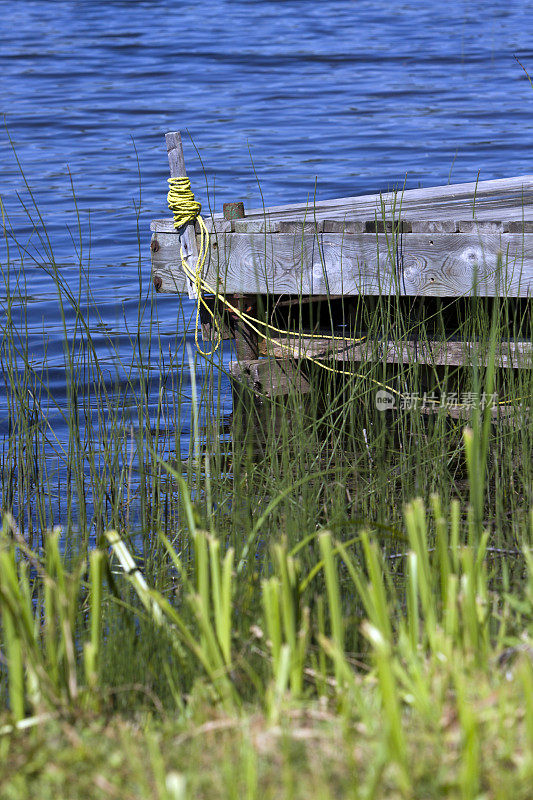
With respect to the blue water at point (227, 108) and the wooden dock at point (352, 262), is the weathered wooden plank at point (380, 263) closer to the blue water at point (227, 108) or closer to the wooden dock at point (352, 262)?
the wooden dock at point (352, 262)

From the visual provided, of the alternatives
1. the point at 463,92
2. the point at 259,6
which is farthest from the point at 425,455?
the point at 259,6

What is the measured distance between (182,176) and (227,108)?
910cm

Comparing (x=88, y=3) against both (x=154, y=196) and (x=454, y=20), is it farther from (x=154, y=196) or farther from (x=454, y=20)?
(x=154, y=196)

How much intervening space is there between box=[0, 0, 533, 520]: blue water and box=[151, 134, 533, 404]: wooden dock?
1.13 m

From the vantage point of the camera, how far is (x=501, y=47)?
16.4 m

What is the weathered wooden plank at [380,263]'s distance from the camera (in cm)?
371

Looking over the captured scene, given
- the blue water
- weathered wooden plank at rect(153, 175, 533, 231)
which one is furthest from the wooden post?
the blue water

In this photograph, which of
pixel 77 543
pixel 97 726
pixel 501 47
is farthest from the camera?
pixel 501 47

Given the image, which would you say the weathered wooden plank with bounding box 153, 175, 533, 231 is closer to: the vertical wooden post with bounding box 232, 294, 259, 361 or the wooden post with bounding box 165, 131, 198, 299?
the wooden post with bounding box 165, 131, 198, 299

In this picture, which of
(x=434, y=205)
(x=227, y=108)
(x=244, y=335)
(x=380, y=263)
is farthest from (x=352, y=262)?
(x=227, y=108)

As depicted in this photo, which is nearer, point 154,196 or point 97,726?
point 97,726

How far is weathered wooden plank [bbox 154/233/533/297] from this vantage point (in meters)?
3.71

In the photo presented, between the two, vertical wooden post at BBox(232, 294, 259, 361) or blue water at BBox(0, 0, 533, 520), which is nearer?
vertical wooden post at BBox(232, 294, 259, 361)

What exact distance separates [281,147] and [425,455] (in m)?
8.28
